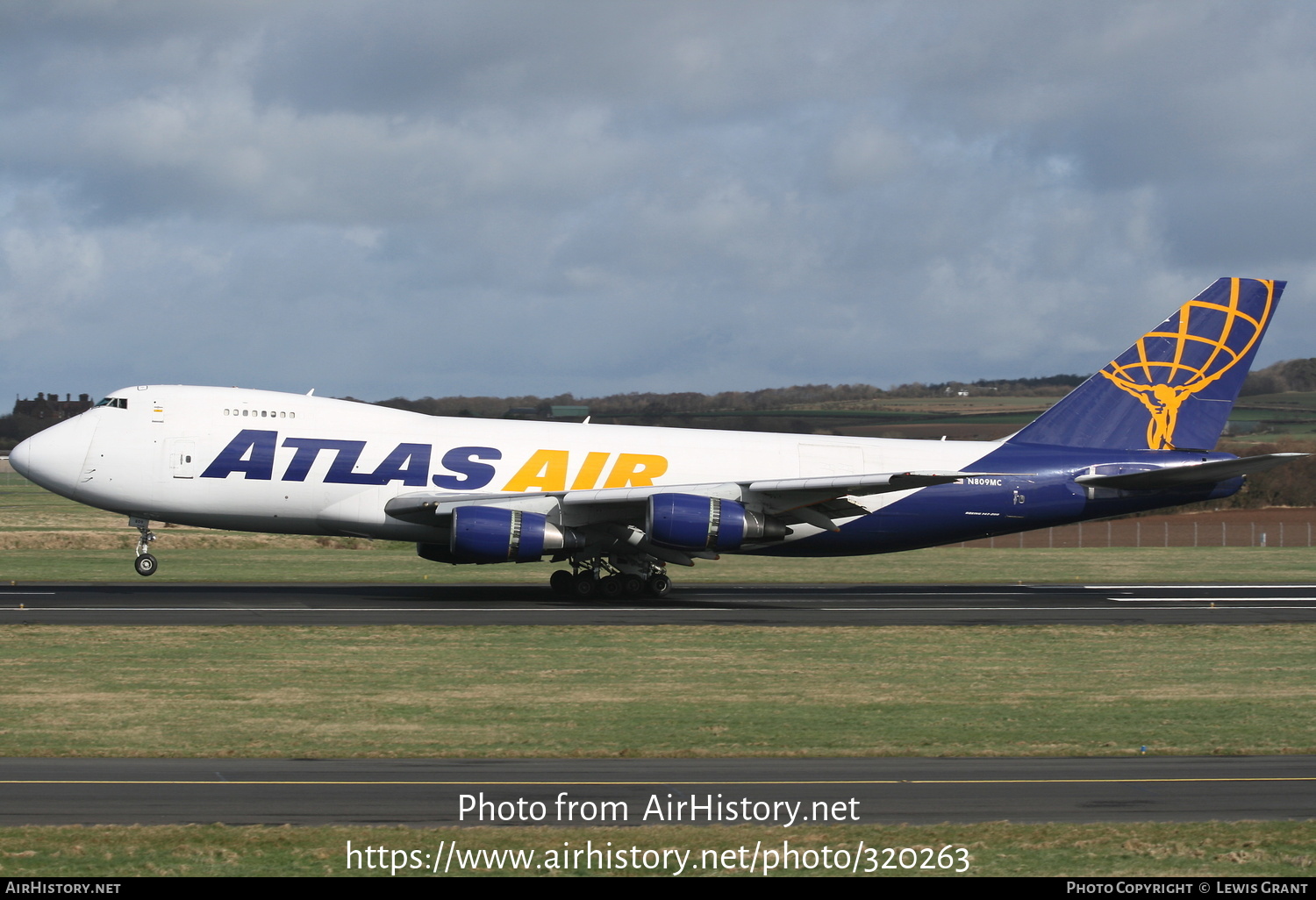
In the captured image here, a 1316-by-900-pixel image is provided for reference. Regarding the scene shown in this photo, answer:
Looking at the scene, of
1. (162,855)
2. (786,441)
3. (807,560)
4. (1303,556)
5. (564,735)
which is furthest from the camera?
(1303,556)

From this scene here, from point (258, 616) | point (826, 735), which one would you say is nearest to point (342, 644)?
point (258, 616)

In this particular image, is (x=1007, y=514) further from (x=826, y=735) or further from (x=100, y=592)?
(x=100, y=592)

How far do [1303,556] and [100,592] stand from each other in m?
51.3

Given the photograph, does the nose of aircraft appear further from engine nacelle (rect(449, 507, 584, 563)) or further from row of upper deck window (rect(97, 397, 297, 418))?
engine nacelle (rect(449, 507, 584, 563))

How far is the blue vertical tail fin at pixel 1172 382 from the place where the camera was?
124 feet

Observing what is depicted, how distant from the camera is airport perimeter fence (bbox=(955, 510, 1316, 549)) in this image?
2773 inches

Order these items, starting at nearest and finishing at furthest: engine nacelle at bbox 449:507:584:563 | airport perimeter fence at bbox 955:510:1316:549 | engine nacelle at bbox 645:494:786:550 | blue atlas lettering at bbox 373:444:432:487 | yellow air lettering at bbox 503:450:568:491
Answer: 1. engine nacelle at bbox 449:507:584:563
2. engine nacelle at bbox 645:494:786:550
3. blue atlas lettering at bbox 373:444:432:487
4. yellow air lettering at bbox 503:450:568:491
5. airport perimeter fence at bbox 955:510:1316:549

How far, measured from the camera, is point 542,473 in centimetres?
3384

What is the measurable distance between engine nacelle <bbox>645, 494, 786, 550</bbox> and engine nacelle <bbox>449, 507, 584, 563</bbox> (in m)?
2.65

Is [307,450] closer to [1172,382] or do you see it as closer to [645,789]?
[645,789]

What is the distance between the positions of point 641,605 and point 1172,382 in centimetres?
1800

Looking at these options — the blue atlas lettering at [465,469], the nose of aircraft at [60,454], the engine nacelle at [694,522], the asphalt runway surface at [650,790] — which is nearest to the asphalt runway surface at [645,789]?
the asphalt runway surface at [650,790]

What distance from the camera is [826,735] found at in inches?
606

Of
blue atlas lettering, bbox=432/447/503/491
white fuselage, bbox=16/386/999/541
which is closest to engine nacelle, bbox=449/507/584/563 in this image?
blue atlas lettering, bbox=432/447/503/491
